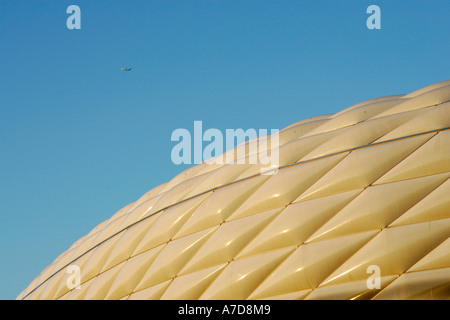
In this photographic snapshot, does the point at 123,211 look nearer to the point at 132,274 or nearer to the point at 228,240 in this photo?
the point at 132,274

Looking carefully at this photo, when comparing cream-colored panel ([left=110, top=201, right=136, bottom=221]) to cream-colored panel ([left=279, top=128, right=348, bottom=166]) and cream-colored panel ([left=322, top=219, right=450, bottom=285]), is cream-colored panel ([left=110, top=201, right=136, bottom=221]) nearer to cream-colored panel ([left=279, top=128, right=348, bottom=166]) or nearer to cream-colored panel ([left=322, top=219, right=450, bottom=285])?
cream-colored panel ([left=279, top=128, right=348, bottom=166])

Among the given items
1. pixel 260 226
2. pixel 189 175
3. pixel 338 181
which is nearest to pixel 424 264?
pixel 338 181

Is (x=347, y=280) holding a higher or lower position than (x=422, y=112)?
lower

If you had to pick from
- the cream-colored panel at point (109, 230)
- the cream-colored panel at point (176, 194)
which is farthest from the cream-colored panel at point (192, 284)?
the cream-colored panel at point (109, 230)

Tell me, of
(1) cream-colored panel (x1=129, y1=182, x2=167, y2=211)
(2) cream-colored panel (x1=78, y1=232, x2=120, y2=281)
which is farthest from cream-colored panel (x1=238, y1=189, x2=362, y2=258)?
(1) cream-colored panel (x1=129, y1=182, x2=167, y2=211)

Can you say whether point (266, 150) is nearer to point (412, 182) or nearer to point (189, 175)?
point (189, 175)

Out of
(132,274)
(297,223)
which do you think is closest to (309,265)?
(297,223)
